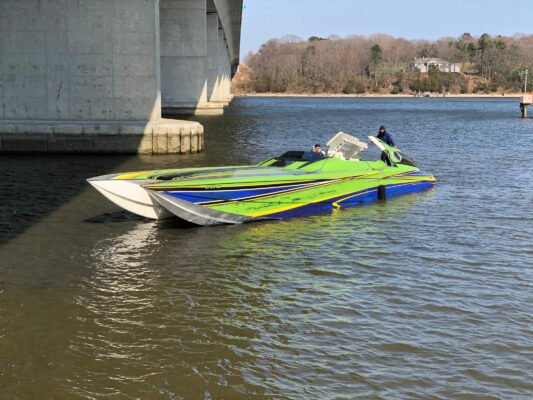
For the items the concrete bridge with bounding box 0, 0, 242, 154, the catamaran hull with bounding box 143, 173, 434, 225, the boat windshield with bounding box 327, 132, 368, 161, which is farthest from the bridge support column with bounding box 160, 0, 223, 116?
the catamaran hull with bounding box 143, 173, 434, 225

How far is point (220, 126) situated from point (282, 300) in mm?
30712

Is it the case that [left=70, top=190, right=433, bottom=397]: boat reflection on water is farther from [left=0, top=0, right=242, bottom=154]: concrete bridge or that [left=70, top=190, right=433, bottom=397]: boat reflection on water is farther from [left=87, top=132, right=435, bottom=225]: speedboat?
[left=0, top=0, right=242, bottom=154]: concrete bridge

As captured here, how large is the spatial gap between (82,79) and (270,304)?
15.9 meters

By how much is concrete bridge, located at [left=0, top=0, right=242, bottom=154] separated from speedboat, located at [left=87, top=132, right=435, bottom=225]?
31.6ft

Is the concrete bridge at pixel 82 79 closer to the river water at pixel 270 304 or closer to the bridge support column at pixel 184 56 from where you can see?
the river water at pixel 270 304

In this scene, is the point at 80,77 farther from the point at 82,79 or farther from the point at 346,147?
the point at 346,147

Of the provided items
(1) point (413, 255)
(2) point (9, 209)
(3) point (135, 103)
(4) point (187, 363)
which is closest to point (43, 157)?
(3) point (135, 103)

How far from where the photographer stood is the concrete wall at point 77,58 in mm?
20859

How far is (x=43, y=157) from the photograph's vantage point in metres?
20.7

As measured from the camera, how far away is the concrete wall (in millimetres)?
20859

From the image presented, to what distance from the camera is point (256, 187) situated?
11516mm

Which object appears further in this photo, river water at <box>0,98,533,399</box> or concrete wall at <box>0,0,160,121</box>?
concrete wall at <box>0,0,160,121</box>

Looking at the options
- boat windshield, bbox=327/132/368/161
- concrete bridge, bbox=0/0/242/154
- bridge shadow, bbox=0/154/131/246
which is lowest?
bridge shadow, bbox=0/154/131/246

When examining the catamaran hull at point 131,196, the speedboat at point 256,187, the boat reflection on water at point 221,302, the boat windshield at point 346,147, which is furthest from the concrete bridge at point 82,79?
the boat reflection on water at point 221,302
